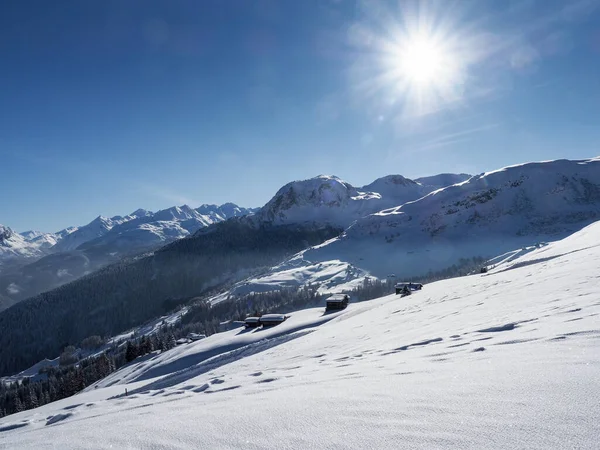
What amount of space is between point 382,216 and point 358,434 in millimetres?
186028

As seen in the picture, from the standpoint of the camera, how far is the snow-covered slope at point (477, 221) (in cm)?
13375

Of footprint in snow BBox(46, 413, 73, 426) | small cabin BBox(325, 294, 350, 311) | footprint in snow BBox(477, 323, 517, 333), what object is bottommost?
small cabin BBox(325, 294, 350, 311)

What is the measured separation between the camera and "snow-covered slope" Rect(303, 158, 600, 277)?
13375 centimetres

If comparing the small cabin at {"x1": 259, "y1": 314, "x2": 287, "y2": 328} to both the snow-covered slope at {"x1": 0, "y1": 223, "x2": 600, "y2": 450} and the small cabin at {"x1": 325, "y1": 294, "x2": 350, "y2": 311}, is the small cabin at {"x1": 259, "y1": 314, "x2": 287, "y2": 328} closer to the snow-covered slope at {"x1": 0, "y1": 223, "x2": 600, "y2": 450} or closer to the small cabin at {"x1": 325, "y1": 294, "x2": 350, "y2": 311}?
the small cabin at {"x1": 325, "y1": 294, "x2": 350, "y2": 311}

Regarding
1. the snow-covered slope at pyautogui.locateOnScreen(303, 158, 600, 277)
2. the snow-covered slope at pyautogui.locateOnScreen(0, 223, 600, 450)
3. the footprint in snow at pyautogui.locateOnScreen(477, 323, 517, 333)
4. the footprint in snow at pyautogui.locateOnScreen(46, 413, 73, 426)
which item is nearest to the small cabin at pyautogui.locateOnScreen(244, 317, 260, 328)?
the footprint in snow at pyautogui.locateOnScreen(46, 413, 73, 426)

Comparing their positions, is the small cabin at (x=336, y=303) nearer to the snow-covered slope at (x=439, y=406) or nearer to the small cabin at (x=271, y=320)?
the small cabin at (x=271, y=320)

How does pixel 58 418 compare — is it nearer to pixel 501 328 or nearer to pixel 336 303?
pixel 501 328

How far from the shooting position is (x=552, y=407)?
383 cm

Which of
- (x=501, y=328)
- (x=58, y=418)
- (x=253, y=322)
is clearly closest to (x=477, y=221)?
(x=253, y=322)

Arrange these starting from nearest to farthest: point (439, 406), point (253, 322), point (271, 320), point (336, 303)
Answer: point (439, 406) → point (271, 320) → point (336, 303) → point (253, 322)

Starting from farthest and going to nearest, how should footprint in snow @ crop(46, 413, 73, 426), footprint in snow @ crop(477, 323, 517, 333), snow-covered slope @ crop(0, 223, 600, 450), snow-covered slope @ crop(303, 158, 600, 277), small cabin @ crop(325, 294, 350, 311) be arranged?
snow-covered slope @ crop(303, 158, 600, 277), small cabin @ crop(325, 294, 350, 311), footprint in snow @ crop(46, 413, 73, 426), footprint in snow @ crop(477, 323, 517, 333), snow-covered slope @ crop(0, 223, 600, 450)

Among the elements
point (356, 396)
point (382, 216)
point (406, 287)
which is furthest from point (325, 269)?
point (356, 396)

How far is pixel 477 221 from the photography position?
157 metres

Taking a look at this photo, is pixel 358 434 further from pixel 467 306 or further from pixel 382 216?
pixel 382 216
